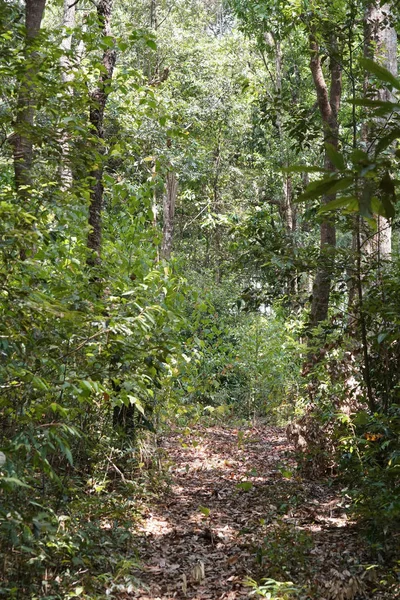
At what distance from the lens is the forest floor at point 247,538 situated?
4.13 meters

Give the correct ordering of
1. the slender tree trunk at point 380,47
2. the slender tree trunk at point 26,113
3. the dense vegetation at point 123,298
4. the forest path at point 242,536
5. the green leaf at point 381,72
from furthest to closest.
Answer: the slender tree trunk at point 380,47 < the forest path at point 242,536 < the slender tree trunk at point 26,113 < the dense vegetation at point 123,298 < the green leaf at point 381,72

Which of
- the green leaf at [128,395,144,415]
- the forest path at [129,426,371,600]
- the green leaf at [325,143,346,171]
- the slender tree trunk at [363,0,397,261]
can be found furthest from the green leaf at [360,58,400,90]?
the slender tree trunk at [363,0,397,261]

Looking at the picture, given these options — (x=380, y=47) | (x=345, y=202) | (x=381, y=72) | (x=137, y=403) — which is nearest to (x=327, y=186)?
(x=345, y=202)

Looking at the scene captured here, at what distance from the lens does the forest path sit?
165 inches

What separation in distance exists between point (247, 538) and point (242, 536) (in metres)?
0.11

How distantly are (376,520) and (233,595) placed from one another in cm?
109

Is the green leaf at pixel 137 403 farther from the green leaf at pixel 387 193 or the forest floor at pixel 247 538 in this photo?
the green leaf at pixel 387 193

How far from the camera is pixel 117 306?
4281 millimetres

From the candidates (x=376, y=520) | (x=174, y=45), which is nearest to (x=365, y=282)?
(x=376, y=520)

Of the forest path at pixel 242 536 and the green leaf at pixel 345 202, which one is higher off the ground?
the green leaf at pixel 345 202

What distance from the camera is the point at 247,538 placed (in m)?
5.09

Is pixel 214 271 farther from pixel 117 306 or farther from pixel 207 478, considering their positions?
pixel 117 306

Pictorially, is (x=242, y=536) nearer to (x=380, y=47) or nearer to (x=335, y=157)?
(x=335, y=157)

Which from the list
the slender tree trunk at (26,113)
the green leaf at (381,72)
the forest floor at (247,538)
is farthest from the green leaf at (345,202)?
the forest floor at (247,538)
